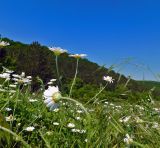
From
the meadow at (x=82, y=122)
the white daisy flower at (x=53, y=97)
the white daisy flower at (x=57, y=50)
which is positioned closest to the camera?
the white daisy flower at (x=53, y=97)

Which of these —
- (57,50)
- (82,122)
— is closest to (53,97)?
(57,50)

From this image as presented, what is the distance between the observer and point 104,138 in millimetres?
3496

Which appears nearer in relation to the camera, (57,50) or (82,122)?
(57,50)

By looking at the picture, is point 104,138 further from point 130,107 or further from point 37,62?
point 37,62

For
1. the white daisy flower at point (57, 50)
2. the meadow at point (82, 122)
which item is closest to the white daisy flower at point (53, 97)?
the meadow at point (82, 122)

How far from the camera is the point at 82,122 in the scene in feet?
16.4

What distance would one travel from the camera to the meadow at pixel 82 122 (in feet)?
9.59

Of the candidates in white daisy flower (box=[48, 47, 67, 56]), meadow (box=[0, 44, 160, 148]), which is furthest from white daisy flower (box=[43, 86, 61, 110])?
white daisy flower (box=[48, 47, 67, 56])

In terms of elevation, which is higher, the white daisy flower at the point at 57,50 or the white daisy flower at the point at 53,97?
the white daisy flower at the point at 57,50

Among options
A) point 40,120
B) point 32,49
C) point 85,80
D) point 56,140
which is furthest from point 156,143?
point 85,80

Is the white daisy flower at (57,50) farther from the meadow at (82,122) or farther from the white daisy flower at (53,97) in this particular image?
the white daisy flower at (53,97)

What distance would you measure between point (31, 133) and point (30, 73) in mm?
28863

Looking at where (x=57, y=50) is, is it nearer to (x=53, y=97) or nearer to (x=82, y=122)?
(x=82, y=122)

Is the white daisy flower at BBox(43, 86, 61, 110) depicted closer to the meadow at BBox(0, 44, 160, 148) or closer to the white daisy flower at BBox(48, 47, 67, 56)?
the meadow at BBox(0, 44, 160, 148)
